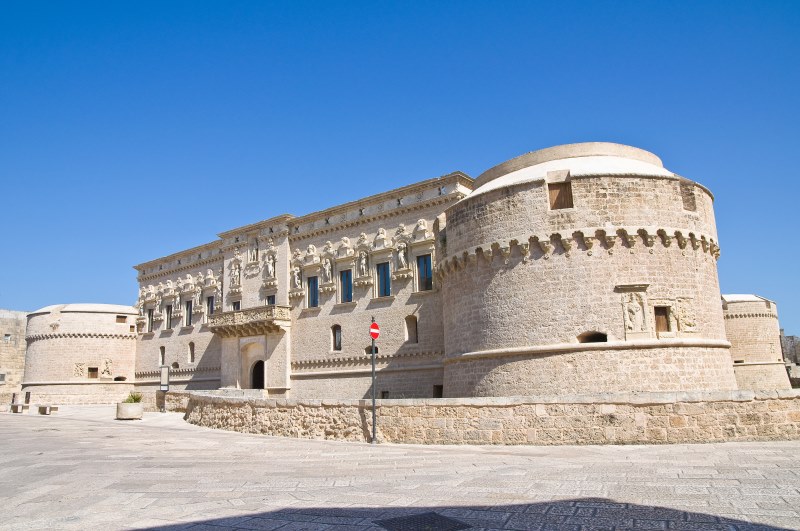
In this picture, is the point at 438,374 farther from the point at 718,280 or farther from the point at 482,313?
the point at 718,280

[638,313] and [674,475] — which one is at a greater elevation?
[638,313]

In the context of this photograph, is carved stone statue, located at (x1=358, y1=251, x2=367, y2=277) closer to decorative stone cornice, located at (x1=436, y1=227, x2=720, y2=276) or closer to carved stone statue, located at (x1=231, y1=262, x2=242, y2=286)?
carved stone statue, located at (x1=231, y1=262, x2=242, y2=286)

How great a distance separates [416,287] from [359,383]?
5.44 metres

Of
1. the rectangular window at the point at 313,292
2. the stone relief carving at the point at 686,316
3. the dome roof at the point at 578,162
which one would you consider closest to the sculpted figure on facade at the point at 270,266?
the rectangular window at the point at 313,292

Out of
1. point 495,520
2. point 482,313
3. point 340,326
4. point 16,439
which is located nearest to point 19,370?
point 340,326

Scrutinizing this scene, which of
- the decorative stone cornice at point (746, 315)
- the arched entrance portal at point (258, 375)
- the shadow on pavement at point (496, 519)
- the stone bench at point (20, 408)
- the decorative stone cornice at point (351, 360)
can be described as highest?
the decorative stone cornice at point (746, 315)

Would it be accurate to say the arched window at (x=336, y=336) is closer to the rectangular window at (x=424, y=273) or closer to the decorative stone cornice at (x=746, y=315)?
the rectangular window at (x=424, y=273)

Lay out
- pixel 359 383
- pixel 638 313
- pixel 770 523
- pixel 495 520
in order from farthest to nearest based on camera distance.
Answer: pixel 359 383, pixel 638 313, pixel 495 520, pixel 770 523

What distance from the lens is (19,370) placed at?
45.3 meters

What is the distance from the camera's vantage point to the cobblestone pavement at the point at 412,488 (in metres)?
5.82

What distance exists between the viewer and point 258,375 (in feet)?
107

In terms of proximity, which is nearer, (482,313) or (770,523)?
(770,523)

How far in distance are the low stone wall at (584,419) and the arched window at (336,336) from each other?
14.4 meters

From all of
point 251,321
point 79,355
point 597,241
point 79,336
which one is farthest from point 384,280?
point 79,355
